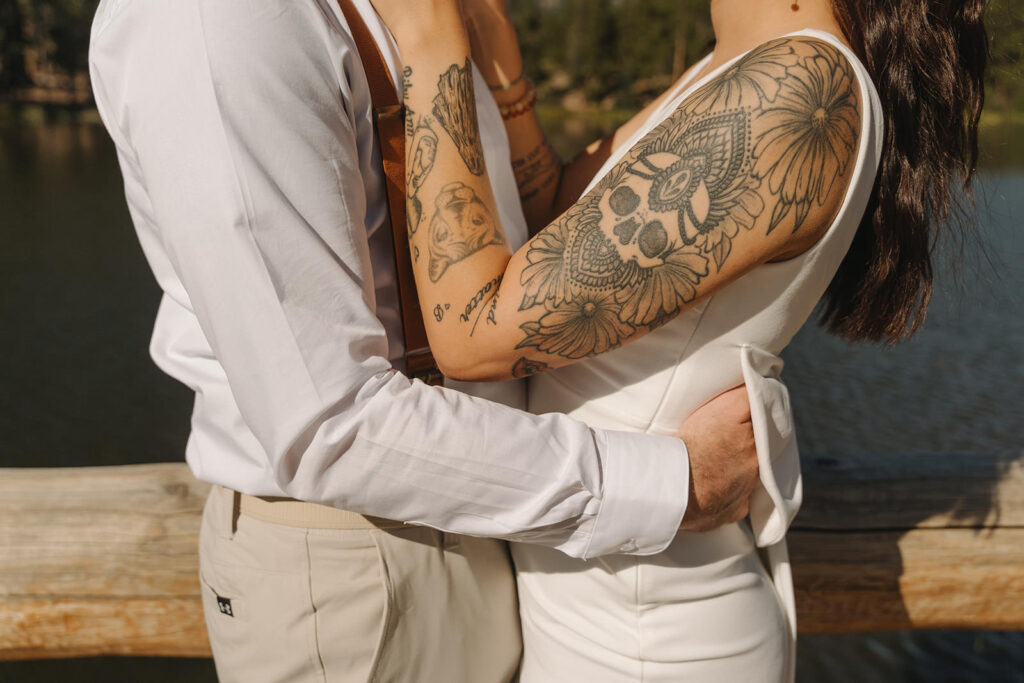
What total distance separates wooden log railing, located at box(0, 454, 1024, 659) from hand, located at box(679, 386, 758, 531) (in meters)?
0.72

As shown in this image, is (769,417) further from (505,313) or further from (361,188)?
(361,188)

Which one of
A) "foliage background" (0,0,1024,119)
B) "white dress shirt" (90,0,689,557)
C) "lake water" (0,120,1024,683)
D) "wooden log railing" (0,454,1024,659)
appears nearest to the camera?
"white dress shirt" (90,0,689,557)

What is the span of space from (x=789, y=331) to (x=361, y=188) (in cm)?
60

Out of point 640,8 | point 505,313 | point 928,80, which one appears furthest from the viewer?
point 640,8

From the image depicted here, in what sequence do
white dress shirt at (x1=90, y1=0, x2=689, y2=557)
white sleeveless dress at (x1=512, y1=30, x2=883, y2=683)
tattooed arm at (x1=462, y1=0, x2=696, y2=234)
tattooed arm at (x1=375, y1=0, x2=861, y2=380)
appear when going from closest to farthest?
white dress shirt at (x1=90, y1=0, x2=689, y2=557) < tattooed arm at (x1=375, y1=0, x2=861, y2=380) < white sleeveless dress at (x1=512, y1=30, x2=883, y2=683) < tattooed arm at (x1=462, y1=0, x2=696, y2=234)

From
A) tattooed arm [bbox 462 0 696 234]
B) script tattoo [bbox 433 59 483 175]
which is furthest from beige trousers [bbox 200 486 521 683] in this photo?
tattooed arm [bbox 462 0 696 234]

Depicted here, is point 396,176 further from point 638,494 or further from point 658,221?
point 638,494

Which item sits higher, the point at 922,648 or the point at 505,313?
the point at 505,313

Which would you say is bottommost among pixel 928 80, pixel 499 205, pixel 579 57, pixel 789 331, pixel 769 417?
pixel 579 57

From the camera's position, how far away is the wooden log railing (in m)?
1.68

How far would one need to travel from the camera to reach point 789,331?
113 centimetres

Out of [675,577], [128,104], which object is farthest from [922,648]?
[128,104]

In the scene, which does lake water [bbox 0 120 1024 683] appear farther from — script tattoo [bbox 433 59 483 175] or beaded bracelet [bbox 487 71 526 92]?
script tattoo [bbox 433 59 483 175]

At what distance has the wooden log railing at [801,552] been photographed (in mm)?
1679
